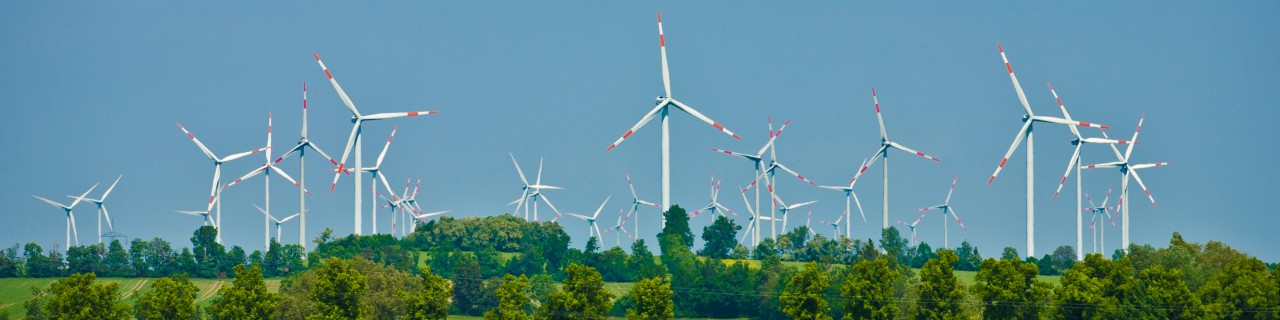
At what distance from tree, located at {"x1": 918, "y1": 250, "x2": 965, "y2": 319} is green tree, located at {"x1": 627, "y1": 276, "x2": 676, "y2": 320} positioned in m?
21.3

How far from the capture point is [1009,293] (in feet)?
479

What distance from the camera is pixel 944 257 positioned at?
153 meters

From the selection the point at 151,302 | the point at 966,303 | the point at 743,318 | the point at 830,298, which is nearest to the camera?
the point at 151,302

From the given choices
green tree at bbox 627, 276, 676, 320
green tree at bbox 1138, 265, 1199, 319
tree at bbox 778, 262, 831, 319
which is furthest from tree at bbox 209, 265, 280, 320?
green tree at bbox 1138, 265, 1199, 319

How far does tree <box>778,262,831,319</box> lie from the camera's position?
151 meters

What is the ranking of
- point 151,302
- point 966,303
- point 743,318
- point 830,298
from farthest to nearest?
1. point 743,318
2. point 830,298
3. point 966,303
4. point 151,302

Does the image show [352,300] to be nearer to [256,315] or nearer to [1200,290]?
[256,315]

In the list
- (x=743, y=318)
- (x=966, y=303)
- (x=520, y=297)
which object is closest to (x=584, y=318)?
(x=520, y=297)

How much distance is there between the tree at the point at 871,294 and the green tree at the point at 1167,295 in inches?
828

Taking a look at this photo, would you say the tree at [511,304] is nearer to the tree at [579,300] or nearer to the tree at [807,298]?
the tree at [579,300]

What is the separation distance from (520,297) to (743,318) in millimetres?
54490

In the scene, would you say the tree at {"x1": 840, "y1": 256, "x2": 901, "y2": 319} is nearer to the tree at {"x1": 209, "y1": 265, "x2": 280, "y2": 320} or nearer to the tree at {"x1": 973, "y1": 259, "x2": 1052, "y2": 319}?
the tree at {"x1": 973, "y1": 259, "x2": 1052, "y2": 319}

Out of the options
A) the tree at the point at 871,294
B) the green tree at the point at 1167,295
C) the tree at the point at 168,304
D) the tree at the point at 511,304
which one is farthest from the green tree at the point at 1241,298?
the tree at the point at 168,304

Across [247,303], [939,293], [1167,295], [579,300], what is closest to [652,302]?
[579,300]
